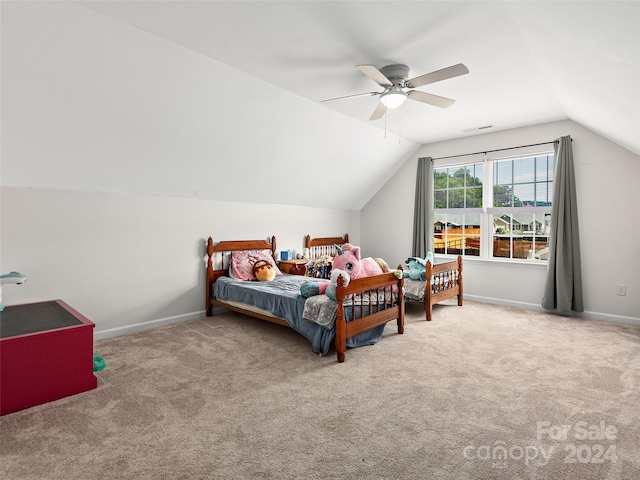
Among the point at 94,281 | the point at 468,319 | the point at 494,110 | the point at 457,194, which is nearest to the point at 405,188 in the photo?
the point at 457,194

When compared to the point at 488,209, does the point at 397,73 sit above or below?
above

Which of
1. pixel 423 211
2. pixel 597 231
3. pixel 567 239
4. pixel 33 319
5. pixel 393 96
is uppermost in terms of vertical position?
pixel 393 96

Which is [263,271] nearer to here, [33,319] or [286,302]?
[286,302]

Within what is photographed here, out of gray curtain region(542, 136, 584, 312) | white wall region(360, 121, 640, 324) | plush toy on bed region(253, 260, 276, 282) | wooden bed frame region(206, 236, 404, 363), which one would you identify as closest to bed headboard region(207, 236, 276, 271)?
wooden bed frame region(206, 236, 404, 363)

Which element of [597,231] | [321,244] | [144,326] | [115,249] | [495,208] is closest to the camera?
[115,249]

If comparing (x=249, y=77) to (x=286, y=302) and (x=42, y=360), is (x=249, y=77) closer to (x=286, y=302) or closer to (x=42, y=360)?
(x=286, y=302)

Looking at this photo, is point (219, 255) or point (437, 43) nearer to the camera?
point (437, 43)

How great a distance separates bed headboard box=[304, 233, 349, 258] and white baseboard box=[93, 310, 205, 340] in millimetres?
2113

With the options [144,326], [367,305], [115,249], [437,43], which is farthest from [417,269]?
[115,249]

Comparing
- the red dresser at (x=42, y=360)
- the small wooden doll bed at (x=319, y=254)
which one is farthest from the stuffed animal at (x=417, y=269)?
the red dresser at (x=42, y=360)

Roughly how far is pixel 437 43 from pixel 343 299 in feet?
7.28

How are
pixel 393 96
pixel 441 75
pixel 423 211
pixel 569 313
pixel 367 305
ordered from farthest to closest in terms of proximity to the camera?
1. pixel 423 211
2. pixel 569 313
3. pixel 367 305
4. pixel 393 96
5. pixel 441 75

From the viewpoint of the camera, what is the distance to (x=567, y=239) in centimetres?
455

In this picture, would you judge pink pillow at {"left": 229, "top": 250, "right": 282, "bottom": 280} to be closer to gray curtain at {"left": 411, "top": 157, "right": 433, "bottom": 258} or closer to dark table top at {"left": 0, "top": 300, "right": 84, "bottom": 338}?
dark table top at {"left": 0, "top": 300, "right": 84, "bottom": 338}
